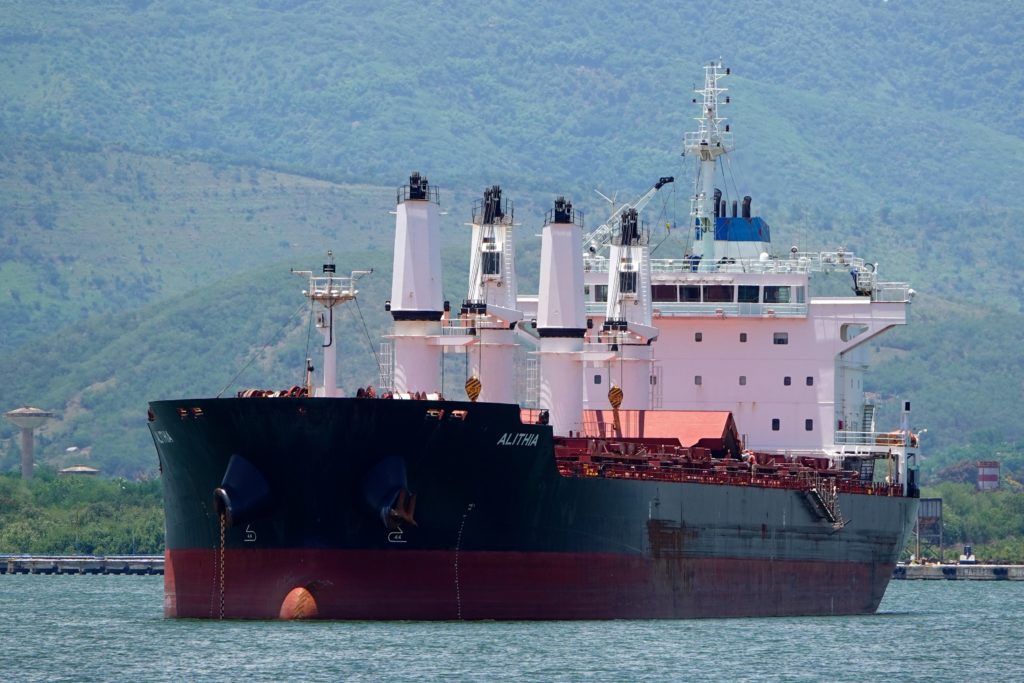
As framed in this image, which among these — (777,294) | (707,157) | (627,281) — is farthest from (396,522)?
(707,157)

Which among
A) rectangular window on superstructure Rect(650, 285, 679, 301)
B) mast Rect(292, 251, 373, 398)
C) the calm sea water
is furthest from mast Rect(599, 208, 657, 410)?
mast Rect(292, 251, 373, 398)

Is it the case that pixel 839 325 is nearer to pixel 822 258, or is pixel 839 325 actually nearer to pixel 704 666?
pixel 822 258

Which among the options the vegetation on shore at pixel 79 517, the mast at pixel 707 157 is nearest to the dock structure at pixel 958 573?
the vegetation on shore at pixel 79 517

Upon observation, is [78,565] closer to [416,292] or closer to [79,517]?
[79,517]

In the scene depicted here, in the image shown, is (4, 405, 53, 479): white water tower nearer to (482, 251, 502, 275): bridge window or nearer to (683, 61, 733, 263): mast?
(683, 61, 733, 263): mast

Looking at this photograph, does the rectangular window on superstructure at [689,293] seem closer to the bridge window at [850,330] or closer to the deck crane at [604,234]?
the deck crane at [604,234]

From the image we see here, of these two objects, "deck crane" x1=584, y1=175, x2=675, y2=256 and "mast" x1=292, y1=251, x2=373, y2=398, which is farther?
"deck crane" x1=584, y1=175, x2=675, y2=256
